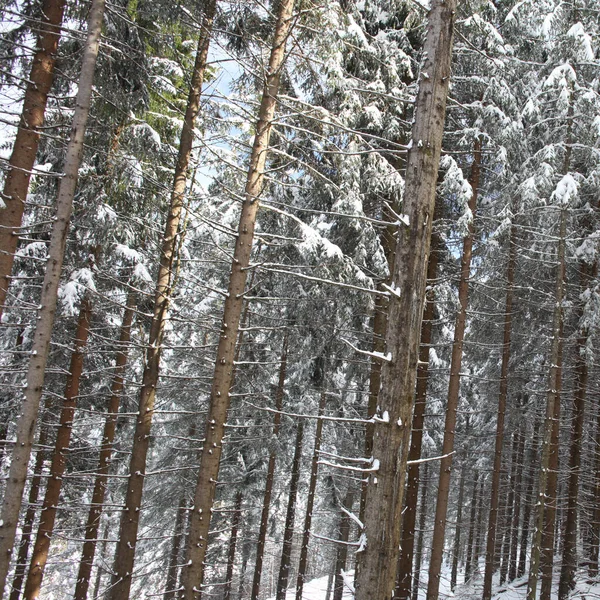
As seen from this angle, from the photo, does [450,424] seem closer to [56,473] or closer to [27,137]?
[56,473]

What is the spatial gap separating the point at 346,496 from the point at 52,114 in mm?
17925

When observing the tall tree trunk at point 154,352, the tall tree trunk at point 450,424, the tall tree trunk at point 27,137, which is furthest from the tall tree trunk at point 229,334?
the tall tree trunk at point 450,424

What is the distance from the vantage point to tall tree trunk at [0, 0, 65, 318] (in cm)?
730

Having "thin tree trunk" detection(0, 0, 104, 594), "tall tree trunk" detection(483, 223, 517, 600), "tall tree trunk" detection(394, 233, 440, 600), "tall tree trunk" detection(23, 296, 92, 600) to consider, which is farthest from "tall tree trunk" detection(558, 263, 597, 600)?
"thin tree trunk" detection(0, 0, 104, 594)

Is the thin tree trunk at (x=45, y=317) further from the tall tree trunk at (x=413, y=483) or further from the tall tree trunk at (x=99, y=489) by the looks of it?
the tall tree trunk at (x=413, y=483)

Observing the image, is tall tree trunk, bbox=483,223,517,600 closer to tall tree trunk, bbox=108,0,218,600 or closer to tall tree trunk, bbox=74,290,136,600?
tall tree trunk, bbox=108,0,218,600

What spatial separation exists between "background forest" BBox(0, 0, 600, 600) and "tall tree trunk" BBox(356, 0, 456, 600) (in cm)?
2

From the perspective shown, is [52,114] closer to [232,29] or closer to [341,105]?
[232,29]

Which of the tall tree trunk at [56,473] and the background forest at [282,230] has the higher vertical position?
the background forest at [282,230]

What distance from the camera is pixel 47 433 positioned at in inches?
552

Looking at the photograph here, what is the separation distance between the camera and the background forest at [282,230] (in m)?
6.32

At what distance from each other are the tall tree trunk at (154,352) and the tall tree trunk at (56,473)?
7.16 ft

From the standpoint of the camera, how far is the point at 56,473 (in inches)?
380

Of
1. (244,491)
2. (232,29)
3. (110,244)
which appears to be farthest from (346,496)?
(232,29)
